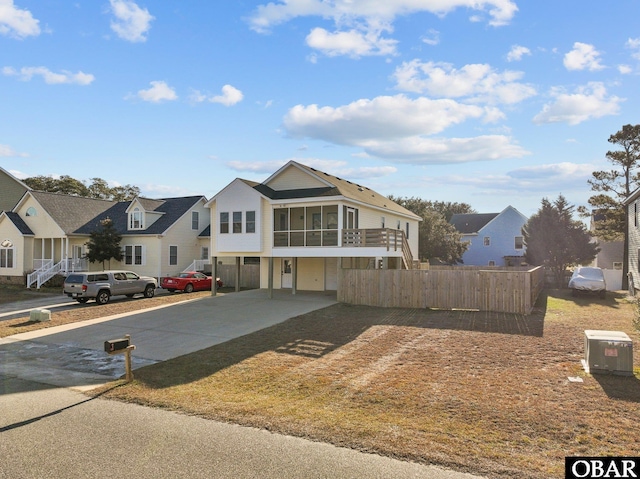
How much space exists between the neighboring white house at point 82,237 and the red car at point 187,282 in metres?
5.02

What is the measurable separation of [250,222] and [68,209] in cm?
1976

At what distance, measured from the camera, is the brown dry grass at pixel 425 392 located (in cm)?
577

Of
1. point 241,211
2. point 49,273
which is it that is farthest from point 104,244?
point 241,211

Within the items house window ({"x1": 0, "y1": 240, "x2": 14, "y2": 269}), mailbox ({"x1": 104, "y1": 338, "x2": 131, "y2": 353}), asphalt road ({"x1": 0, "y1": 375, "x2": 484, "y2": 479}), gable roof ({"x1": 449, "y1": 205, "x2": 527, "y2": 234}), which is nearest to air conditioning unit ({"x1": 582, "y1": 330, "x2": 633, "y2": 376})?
asphalt road ({"x1": 0, "y1": 375, "x2": 484, "y2": 479})

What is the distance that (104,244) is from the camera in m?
32.5

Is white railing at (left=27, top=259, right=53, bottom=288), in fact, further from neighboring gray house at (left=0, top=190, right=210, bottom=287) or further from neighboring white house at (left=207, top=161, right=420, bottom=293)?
neighboring white house at (left=207, top=161, right=420, bottom=293)

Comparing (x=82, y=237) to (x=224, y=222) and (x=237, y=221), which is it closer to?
(x=224, y=222)

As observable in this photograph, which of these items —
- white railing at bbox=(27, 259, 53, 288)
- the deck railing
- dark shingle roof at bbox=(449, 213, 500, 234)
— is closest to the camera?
the deck railing

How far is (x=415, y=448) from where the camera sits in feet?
18.5

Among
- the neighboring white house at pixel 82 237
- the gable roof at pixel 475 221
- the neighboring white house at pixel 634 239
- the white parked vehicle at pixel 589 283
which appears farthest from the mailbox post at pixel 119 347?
the gable roof at pixel 475 221

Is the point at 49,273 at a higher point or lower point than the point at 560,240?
lower

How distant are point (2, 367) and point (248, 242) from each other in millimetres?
14394

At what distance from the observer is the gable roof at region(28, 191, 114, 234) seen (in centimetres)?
3334

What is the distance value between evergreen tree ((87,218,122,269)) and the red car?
7.14 meters
